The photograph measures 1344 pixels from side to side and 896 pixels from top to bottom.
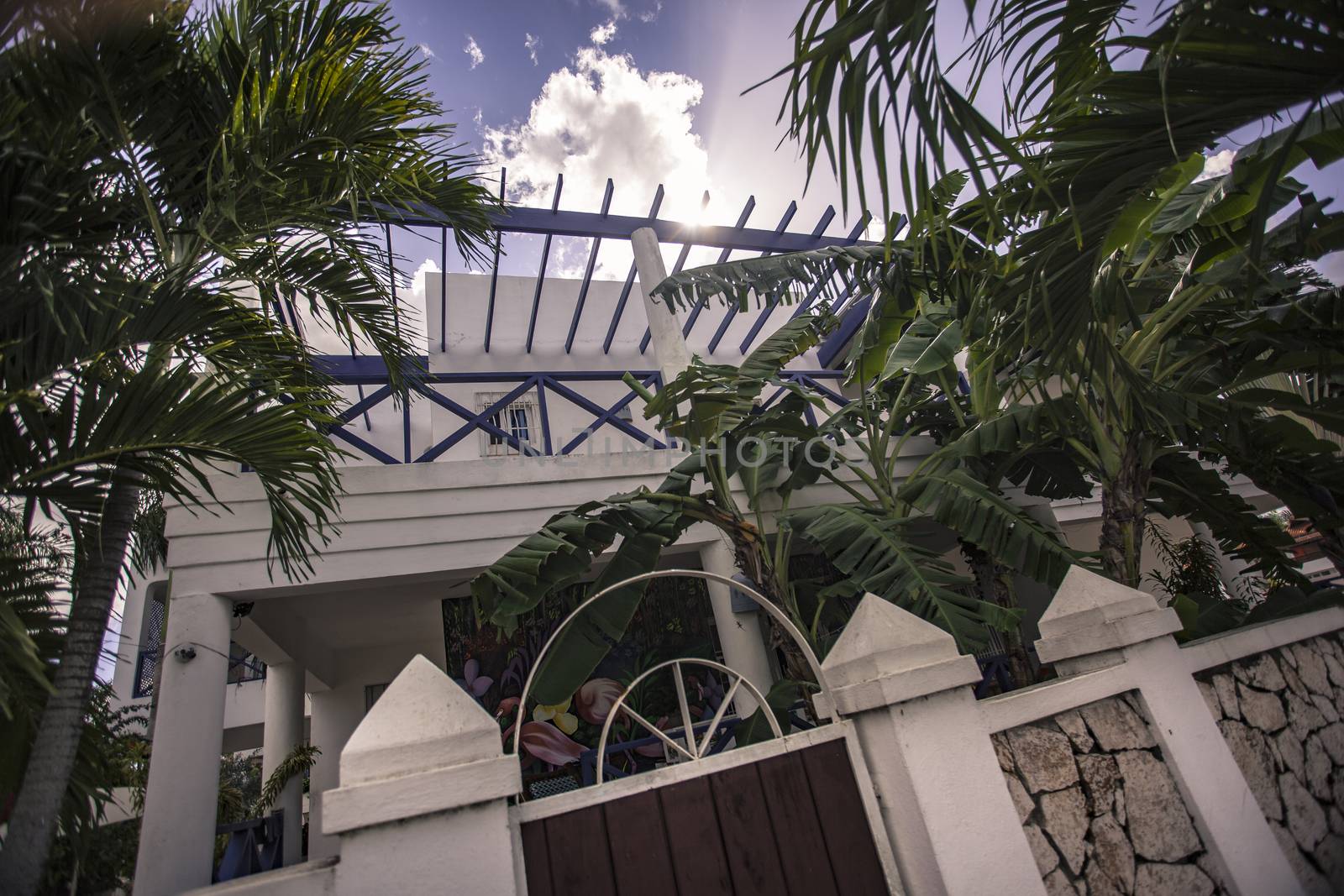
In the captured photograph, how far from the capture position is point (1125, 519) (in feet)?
15.3

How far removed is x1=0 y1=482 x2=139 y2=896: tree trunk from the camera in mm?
2053

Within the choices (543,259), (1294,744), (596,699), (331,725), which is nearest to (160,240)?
(1294,744)

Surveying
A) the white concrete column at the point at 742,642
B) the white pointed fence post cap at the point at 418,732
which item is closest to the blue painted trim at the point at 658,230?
the white concrete column at the point at 742,642

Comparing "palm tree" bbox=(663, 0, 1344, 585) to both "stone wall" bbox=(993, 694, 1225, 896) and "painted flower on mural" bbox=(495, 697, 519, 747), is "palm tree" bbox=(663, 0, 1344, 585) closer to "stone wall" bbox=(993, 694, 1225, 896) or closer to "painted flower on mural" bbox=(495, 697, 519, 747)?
"stone wall" bbox=(993, 694, 1225, 896)

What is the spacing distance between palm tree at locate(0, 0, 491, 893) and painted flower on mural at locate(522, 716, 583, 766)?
15.6ft

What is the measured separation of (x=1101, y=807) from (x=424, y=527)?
4540 millimetres

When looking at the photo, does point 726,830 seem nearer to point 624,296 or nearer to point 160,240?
point 160,240

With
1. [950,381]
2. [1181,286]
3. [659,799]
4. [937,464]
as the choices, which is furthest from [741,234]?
[659,799]

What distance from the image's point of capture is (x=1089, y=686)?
293 cm

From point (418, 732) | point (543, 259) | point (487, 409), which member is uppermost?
point (543, 259)

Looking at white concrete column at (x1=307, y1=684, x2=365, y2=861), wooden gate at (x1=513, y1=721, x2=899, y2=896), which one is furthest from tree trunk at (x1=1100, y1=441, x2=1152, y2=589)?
white concrete column at (x1=307, y1=684, x2=365, y2=861)

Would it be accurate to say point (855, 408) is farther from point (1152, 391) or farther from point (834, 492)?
point (1152, 391)

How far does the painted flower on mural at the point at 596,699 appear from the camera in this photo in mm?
7727

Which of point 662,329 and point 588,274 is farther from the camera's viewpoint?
point 588,274
